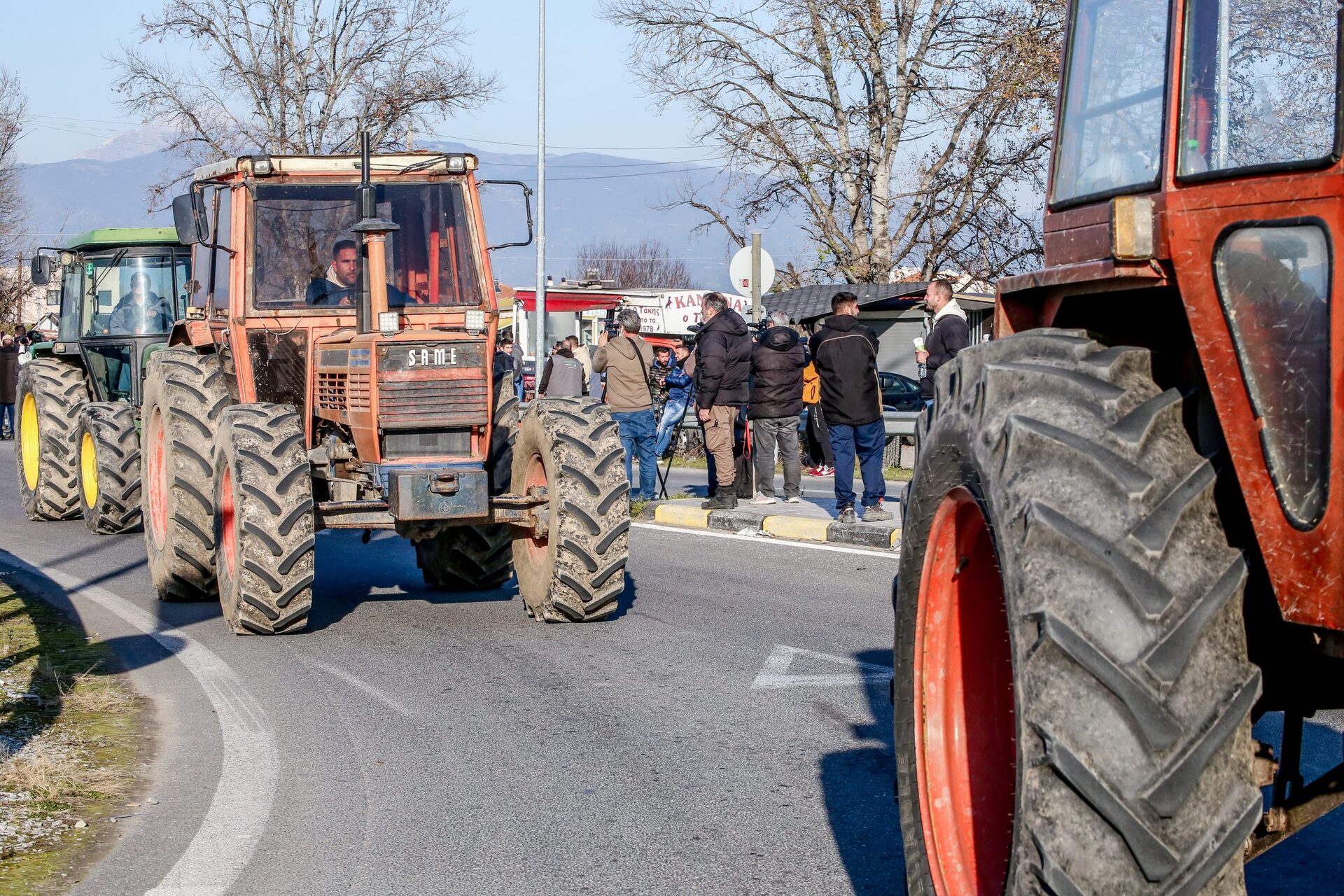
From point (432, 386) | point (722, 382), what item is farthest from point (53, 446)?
point (432, 386)

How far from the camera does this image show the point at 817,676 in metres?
7.88

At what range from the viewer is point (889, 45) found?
27297mm

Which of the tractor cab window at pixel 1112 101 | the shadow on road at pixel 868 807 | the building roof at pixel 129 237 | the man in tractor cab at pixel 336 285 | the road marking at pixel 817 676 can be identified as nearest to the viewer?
the tractor cab window at pixel 1112 101

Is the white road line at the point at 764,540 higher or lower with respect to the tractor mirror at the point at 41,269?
lower

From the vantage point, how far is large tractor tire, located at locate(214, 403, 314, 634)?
8.83m

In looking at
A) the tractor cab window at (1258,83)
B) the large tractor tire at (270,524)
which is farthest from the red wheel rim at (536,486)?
the tractor cab window at (1258,83)

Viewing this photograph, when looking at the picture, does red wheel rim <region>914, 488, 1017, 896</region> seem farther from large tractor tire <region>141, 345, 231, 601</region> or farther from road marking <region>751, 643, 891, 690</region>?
large tractor tire <region>141, 345, 231, 601</region>

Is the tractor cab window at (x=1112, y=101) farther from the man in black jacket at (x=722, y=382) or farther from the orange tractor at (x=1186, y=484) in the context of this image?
the man in black jacket at (x=722, y=382)

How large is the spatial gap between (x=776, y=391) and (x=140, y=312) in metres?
6.79

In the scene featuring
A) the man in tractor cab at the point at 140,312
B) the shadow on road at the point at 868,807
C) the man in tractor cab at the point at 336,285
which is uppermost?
the man in tractor cab at the point at 336,285

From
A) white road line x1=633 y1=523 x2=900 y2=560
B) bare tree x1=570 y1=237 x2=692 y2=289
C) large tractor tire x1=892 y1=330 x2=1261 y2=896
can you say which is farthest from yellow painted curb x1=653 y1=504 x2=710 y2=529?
bare tree x1=570 y1=237 x2=692 y2=289

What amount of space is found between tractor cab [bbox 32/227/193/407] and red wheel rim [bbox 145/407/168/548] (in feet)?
15.8

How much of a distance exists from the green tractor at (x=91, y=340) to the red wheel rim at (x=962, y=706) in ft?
43.3

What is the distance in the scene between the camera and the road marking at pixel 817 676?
25.2 feet
